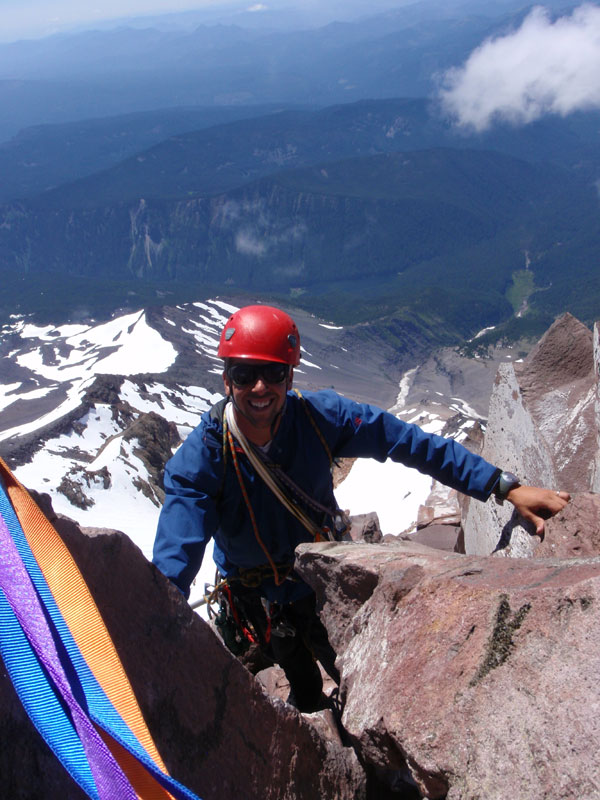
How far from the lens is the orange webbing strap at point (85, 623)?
2197 millimetres

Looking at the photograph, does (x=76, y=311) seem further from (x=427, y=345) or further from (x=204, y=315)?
(x=427, y=345)

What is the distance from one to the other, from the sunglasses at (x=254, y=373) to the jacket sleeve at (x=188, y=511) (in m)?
0.44

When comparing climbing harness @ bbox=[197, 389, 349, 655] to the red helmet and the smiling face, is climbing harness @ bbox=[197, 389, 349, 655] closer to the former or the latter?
the smiling face

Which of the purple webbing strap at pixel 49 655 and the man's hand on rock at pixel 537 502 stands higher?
the purple webbing strap at pixel 49 655

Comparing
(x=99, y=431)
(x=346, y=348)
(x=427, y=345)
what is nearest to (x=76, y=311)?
(x=346, y=348)

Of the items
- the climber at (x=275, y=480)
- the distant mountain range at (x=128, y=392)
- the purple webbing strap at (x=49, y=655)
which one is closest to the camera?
the purple webbing strap at (x=49, y=655)

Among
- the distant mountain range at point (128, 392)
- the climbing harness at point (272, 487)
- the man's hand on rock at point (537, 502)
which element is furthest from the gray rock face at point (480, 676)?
the distant mountain range at point (128, 392)

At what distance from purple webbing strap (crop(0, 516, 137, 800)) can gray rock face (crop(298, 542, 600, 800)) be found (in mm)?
1379

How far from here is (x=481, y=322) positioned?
7470 inches

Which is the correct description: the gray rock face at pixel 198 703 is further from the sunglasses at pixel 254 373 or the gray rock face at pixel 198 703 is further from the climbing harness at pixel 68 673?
the sunglasses at pixel 254 373

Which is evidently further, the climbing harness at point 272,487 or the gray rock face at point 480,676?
the climbing harness at point 272,487

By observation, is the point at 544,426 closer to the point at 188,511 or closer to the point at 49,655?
the point at 188,511

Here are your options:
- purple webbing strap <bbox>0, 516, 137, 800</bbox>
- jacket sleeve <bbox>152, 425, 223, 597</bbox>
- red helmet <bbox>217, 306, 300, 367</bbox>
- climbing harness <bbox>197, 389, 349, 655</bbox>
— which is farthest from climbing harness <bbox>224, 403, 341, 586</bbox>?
purple webbing strap <bbox>0, 516, 137, 800</bbox>

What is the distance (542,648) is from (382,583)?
1149 millimetres
